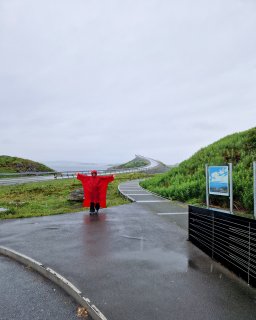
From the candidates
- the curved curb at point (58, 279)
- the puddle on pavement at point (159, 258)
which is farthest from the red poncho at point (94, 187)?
the puddle on pavement at point (159, 258)

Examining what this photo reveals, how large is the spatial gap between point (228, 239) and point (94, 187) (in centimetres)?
678

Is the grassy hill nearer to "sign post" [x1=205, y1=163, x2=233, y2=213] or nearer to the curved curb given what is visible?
"sign post" [x1=205, y1=163, x2=233, y2=213]

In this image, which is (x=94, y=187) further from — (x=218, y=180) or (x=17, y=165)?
(x=17, y=165)

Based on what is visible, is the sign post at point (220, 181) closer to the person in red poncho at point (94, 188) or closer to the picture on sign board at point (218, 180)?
the picture on sign board at point (218, 180)

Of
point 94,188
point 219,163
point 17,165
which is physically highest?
point 17,165

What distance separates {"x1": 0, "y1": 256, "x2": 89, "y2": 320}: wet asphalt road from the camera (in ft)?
13.7

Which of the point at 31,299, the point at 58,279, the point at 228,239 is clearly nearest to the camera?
the point at 31,299

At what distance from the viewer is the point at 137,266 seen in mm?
5758

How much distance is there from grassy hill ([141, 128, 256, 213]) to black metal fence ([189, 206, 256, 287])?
6.16 metres

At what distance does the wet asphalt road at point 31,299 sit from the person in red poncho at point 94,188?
591cm

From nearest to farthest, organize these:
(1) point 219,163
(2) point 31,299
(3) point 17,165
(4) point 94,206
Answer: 1. (2) point 31,299
2. (4) point 94,206
3. (1) point 219,163
4. (3) point 17,165

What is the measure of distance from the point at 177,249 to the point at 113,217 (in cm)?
444

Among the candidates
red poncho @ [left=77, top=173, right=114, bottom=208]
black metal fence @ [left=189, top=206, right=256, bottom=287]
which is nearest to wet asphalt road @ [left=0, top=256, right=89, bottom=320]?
black metal fence @ [left=189, top=206, right=256, bottom=287]

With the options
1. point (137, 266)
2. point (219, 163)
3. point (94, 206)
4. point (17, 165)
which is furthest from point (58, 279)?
point (17, 165)
